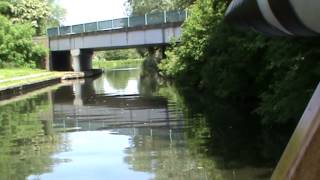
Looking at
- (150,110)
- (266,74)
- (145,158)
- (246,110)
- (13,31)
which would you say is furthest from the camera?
(13,31)

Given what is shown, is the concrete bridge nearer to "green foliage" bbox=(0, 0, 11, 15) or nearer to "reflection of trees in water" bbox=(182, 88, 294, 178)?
"green foliage" bbox=(0, 0, 11, 15)

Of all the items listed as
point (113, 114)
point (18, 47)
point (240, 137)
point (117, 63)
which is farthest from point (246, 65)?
point (117, 63)

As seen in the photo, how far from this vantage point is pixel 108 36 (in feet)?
210

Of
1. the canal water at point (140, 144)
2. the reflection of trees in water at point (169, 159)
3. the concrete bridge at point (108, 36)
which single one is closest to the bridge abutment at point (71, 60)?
the concrete bridge at point (108, 36)

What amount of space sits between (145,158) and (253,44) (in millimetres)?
9099

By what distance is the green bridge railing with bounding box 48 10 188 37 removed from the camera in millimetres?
54812

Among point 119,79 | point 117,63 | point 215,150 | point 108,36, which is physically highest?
point 108,36

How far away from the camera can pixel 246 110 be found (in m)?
24.7

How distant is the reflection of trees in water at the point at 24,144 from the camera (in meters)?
12.7

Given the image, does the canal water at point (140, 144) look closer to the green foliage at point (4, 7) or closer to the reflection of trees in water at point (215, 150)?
the reflection of trees in water at point (215, 150)

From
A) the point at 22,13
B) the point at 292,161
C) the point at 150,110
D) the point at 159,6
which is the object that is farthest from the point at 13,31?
the point at 292,161

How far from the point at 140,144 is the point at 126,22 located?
46385mm

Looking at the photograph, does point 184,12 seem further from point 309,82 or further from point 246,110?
point 309,82

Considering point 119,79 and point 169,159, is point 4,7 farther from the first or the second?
point 169,159
